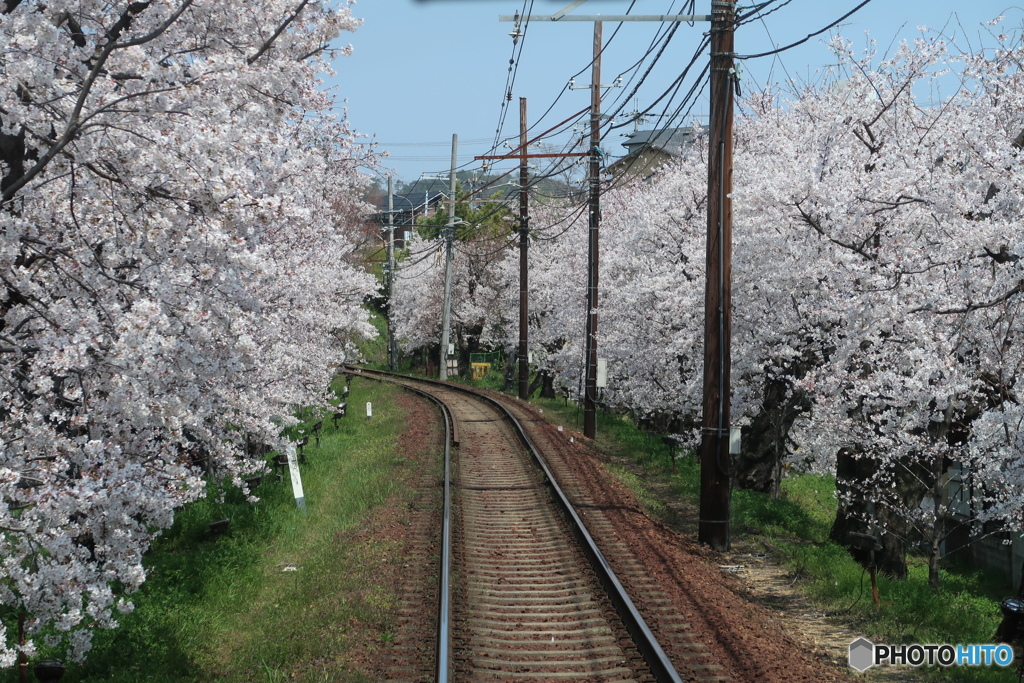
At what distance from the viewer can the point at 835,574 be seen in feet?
41.3

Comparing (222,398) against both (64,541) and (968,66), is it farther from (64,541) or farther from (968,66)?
(968,66)

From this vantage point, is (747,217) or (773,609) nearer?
(773,609)

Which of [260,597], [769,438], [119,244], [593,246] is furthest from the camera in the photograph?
[593,246]

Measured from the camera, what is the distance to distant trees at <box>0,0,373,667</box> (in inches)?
254

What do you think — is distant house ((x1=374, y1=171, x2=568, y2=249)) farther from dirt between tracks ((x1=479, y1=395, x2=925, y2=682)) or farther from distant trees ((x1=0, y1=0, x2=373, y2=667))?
distant trees ((x1=0, y1=0, x2=373, y2=667))

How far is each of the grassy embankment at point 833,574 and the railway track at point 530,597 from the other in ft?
10.2

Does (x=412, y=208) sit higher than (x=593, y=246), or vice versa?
(x=412, y=208)

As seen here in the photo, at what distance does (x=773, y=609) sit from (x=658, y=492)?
311 inches

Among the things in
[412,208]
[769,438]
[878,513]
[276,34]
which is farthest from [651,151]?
[276,34]

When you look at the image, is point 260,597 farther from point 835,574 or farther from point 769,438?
point 769,438

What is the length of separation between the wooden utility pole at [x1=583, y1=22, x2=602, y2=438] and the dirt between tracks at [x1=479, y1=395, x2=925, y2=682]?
7.75 metres

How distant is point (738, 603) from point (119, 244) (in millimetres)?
7992

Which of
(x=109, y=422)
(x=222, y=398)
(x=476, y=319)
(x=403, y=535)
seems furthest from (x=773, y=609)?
(x=476, y=319)

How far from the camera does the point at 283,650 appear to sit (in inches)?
354
